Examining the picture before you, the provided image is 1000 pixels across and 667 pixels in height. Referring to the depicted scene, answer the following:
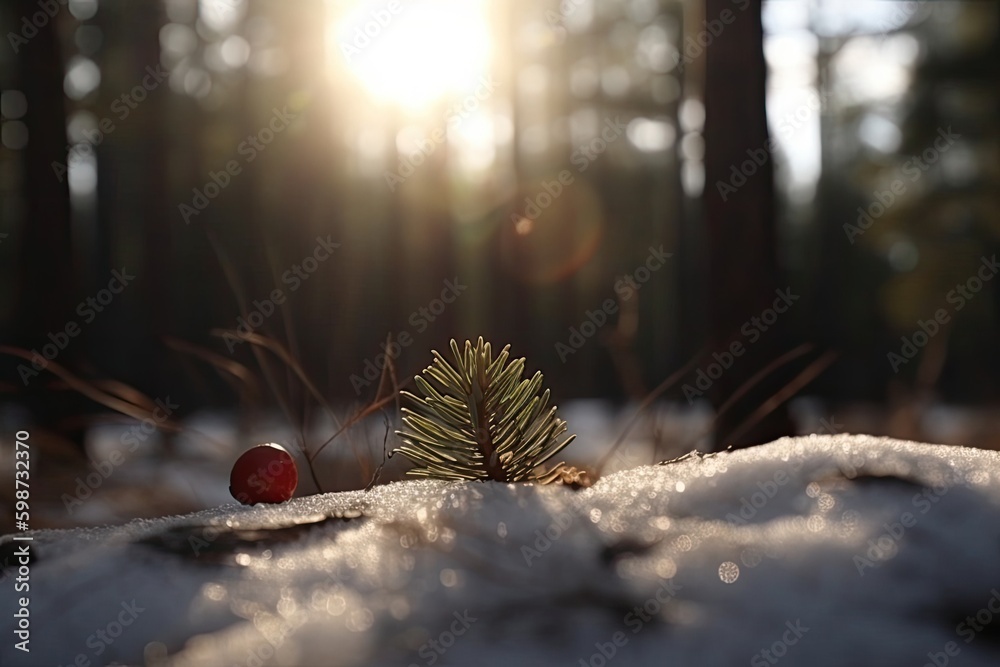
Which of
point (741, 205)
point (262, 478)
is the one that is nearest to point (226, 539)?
point (262, 478)

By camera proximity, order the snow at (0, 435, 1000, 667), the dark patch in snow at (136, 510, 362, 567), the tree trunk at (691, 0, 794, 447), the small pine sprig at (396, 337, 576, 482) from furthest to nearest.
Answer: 1. the tree trunk at (691, 0, 794, 447)
2. the small pine sprig at (396, 337, 576, 482)
3. the dark patch in snow at (136, 510, 362, 567)
4. the snow at (0, 435, 1000, 667)

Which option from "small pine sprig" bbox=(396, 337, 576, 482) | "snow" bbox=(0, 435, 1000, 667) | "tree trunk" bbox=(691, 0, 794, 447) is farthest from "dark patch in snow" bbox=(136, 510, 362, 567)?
"tree trunk" bbox=(691, 0, 794, 447)

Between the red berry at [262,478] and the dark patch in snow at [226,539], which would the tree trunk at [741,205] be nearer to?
the red berry at [262,478]

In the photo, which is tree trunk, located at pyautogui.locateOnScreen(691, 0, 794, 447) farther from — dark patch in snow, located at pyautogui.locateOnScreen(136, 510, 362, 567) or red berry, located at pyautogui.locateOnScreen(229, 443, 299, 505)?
dark patch in snow, located at pyautogui.locateOnScreen(136, 510, 362, 567)

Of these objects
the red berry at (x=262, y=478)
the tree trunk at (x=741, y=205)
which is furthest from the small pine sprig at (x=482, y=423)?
the tree trunk at (x=741, y=205)

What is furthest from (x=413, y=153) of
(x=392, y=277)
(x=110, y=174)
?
(x=110, y=174)

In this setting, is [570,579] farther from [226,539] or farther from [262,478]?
[262,478]
